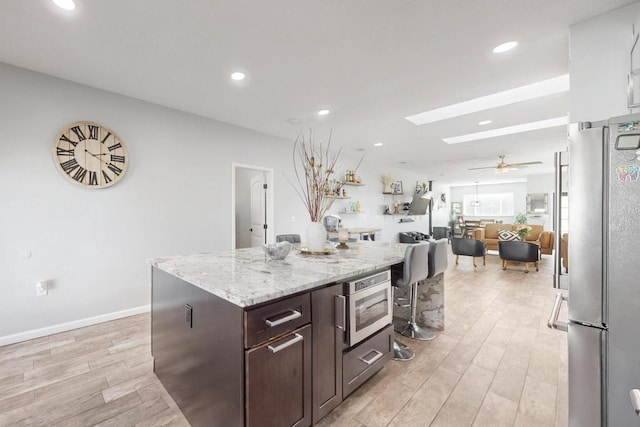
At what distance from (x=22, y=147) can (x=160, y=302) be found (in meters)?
2.22

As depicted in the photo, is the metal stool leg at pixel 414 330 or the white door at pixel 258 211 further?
the white door at pixel 258 211

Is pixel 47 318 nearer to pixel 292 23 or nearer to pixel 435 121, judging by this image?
pixel 292 23

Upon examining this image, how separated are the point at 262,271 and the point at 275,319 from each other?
45 centimetres

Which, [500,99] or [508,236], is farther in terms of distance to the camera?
[508,236]

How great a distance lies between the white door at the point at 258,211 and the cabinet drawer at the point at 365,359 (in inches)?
126

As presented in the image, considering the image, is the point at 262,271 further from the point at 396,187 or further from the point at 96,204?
the point at 396,187

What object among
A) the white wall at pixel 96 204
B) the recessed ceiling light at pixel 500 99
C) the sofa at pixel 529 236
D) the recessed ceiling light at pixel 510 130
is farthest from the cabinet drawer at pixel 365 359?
the sofa at pixel 529 236

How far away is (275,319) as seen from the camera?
1.26 m

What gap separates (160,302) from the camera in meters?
1.90

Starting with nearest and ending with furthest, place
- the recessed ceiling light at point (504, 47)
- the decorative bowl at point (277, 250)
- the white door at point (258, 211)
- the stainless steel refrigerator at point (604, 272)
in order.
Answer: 1. the stainless steel refrigerator at point (604, 272)
2. the decorative bowl at point (277, 250)
3. the recessed ceiling light at point (504, 47)
4. the white door at point (258, 211)

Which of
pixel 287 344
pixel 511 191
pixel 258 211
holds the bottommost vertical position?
pixel 287 344

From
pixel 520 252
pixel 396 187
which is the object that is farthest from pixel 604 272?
pixel 396 187

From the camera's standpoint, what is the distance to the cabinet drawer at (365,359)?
1.70m

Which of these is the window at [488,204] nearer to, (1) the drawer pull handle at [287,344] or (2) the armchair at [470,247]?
(2) the armchair at [470,247]
